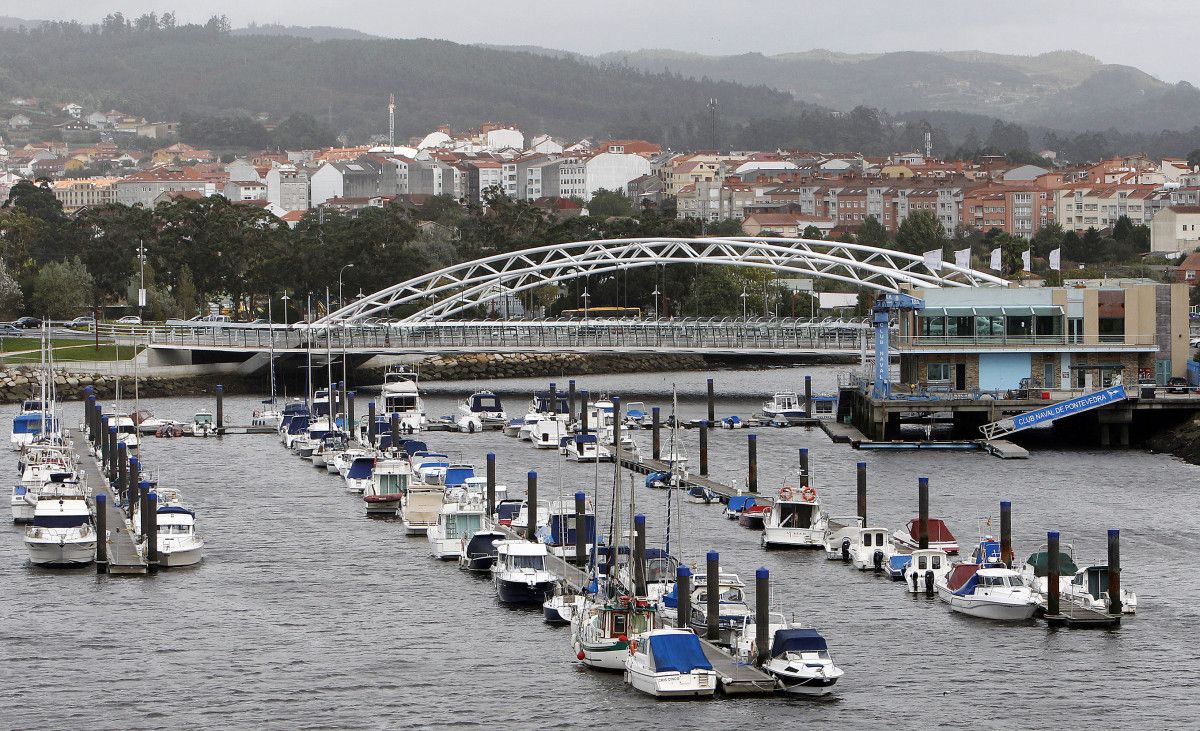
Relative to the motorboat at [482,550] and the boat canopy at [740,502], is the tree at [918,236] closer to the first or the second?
the boat canopy at [740,502]

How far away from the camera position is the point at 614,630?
4519cm

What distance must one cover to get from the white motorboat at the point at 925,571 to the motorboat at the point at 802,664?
34.2 feet

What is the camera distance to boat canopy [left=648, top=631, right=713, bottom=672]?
42500 mm

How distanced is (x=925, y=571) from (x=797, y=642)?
1144cm

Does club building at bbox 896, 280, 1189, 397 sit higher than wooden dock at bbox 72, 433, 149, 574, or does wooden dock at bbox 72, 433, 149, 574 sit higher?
club building at bbox 896, 280, 1189, 397

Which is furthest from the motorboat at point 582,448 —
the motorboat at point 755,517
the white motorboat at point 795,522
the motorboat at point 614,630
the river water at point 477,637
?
the motorboat at point 614,630

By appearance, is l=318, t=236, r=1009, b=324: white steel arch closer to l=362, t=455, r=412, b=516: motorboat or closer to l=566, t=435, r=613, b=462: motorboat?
l=566, t=435, r=613, b=462: motorboat

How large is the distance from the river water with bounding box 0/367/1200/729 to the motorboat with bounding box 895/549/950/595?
703 mm

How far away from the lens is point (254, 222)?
15625cm

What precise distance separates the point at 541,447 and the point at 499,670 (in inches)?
1685

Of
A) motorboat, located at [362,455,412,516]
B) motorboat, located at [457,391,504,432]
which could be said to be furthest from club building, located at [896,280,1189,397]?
motorboat, located at [362,455,412,516]

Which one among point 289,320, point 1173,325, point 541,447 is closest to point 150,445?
point 541,447

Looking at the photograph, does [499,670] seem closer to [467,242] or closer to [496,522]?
[496,522]

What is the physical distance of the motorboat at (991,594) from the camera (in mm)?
50000
